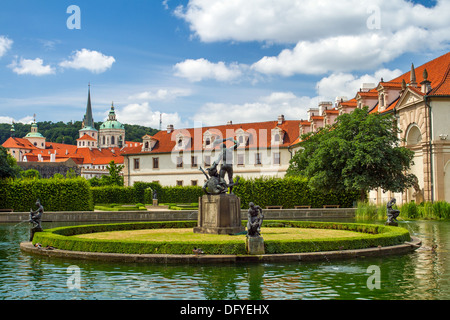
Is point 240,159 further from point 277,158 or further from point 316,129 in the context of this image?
point 316,129

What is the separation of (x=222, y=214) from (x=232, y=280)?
313 inches

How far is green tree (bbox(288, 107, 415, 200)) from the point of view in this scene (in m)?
35.1

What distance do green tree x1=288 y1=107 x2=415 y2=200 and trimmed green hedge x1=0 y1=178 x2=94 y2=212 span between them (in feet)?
64.3

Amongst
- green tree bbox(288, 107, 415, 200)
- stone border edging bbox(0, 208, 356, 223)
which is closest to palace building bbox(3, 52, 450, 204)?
green tree bbox(288, 107, 415, 200)

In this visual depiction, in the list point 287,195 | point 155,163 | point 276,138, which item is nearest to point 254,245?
point 287,195

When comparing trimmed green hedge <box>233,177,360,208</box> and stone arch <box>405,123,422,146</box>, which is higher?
stone arch <box>405,123,422,146</box>

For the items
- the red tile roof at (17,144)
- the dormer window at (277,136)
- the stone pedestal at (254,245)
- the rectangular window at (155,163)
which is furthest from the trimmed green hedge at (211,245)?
the red tile roof at (17,144)

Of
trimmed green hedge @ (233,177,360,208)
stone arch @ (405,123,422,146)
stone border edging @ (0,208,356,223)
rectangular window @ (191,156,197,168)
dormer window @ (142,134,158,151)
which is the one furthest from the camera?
dormer window @ (142,134,158,151)

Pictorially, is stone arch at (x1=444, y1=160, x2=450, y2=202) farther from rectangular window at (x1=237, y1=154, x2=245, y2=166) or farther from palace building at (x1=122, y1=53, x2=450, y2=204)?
rectangular window at (x1=237, y1=154, x2=245, y2=166)

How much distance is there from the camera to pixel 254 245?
14961 millimetres

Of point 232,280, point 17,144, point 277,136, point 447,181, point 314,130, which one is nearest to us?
point 232,280

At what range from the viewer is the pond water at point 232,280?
1045cm

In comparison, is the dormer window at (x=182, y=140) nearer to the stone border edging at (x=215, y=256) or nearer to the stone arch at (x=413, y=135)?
the stone arch at (x=413, y=135)
